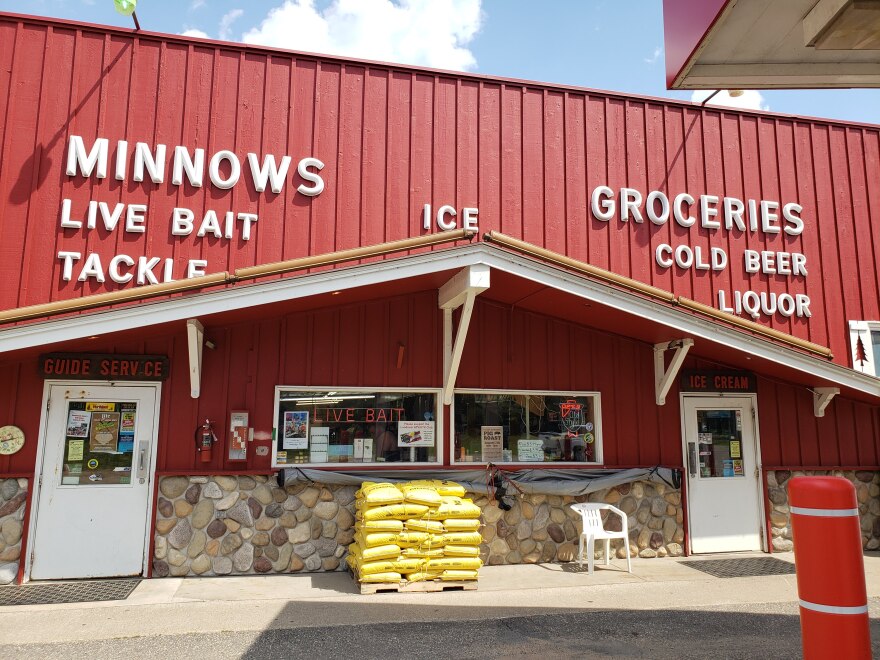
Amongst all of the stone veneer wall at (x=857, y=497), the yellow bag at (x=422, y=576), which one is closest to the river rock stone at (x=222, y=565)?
the yellow bag at (x=422, y=576)

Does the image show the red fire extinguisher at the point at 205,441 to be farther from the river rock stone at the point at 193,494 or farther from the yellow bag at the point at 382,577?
the yellow bag at the point at 382,577

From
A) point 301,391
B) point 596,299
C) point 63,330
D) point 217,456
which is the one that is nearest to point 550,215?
point 596,299

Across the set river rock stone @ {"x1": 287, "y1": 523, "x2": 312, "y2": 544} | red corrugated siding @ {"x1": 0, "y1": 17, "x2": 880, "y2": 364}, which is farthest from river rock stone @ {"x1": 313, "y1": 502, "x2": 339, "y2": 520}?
red corrugated siding @ {"x1": 0, "y1": 17, "x2": 880, "y2": 364}

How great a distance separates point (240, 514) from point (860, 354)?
30.9ft

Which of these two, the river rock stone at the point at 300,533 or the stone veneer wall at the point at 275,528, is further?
the river rock stone at the point at 300,533

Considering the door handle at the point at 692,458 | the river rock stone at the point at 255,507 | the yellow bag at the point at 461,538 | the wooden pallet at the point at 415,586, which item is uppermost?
the door handle at the point at 692,458

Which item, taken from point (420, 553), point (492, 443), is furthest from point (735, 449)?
point (420, 553)

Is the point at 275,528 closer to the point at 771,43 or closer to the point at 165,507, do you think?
the point at 165,507

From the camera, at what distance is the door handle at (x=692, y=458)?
9.17m

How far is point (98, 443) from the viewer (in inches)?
297

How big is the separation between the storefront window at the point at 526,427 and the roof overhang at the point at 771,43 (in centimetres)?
473

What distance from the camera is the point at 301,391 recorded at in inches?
321

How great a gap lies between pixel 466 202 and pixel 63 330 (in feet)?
17.2

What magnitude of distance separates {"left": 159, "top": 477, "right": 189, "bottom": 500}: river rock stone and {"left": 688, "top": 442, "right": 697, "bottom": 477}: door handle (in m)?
6.63
